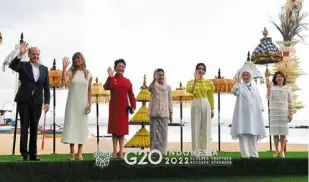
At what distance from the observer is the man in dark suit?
6.48 metres

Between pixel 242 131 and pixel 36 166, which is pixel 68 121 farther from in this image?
pixel 242 131

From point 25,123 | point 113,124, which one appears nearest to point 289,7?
point 113,124

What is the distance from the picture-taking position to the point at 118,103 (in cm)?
738

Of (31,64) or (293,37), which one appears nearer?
(31,64)

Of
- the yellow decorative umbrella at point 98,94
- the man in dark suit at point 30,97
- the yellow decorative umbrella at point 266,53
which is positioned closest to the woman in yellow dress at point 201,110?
the man in dark suit at point 30,97

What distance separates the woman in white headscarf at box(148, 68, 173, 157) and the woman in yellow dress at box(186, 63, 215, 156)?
483 millimetres

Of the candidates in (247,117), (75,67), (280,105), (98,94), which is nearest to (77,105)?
(75,67)

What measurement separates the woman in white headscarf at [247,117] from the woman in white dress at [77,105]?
8.81 ft

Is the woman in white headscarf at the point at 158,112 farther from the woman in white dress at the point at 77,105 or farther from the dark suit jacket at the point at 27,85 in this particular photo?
the dark suit jacket at the point at 27,85

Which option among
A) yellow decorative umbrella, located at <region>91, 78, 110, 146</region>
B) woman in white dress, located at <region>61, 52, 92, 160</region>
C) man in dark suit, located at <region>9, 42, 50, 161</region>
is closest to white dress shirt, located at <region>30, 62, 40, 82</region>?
man in dark suit, located at <region>9, 42, 50, 161</region>

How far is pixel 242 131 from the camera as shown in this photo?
7.79m

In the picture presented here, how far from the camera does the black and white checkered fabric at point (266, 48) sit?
10.5 m

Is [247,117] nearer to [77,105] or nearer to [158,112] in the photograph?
[158,112]

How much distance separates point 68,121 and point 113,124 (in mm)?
779
